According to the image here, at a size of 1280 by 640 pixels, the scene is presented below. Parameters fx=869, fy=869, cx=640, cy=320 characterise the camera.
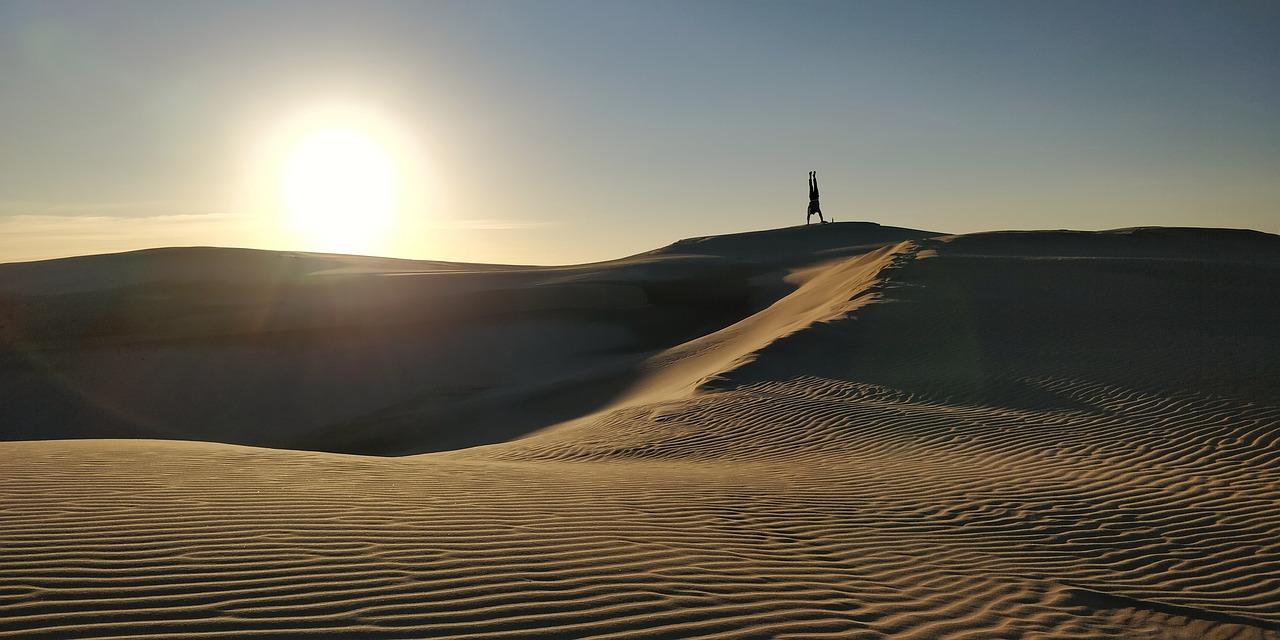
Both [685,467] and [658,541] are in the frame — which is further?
[685,467]

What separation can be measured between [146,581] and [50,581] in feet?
1.31

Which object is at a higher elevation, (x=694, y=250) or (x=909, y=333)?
(x=694, y=250)

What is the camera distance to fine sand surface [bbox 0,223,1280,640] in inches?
168

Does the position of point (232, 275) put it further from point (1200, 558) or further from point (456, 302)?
point (1200, 558)

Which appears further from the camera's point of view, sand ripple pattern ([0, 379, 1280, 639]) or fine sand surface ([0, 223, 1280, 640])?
fine sand surface ([0, 223, 1280, 640])

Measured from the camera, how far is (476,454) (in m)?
10.8

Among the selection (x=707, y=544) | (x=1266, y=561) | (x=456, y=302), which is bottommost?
(x=1266, y=561)

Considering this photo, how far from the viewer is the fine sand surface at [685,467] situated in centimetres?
427

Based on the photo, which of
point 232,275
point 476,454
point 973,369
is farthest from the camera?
point 232,275

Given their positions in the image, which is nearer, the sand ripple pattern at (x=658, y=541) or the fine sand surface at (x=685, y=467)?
the sand ripple pattern at (x=658, y=541)

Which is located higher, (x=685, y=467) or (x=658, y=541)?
(x=658, y=541)

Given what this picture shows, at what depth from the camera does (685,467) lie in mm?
9016

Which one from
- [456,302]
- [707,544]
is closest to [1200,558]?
[707,544]

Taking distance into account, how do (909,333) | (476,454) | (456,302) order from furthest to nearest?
(456,302)
(909,333)
(476,454)
